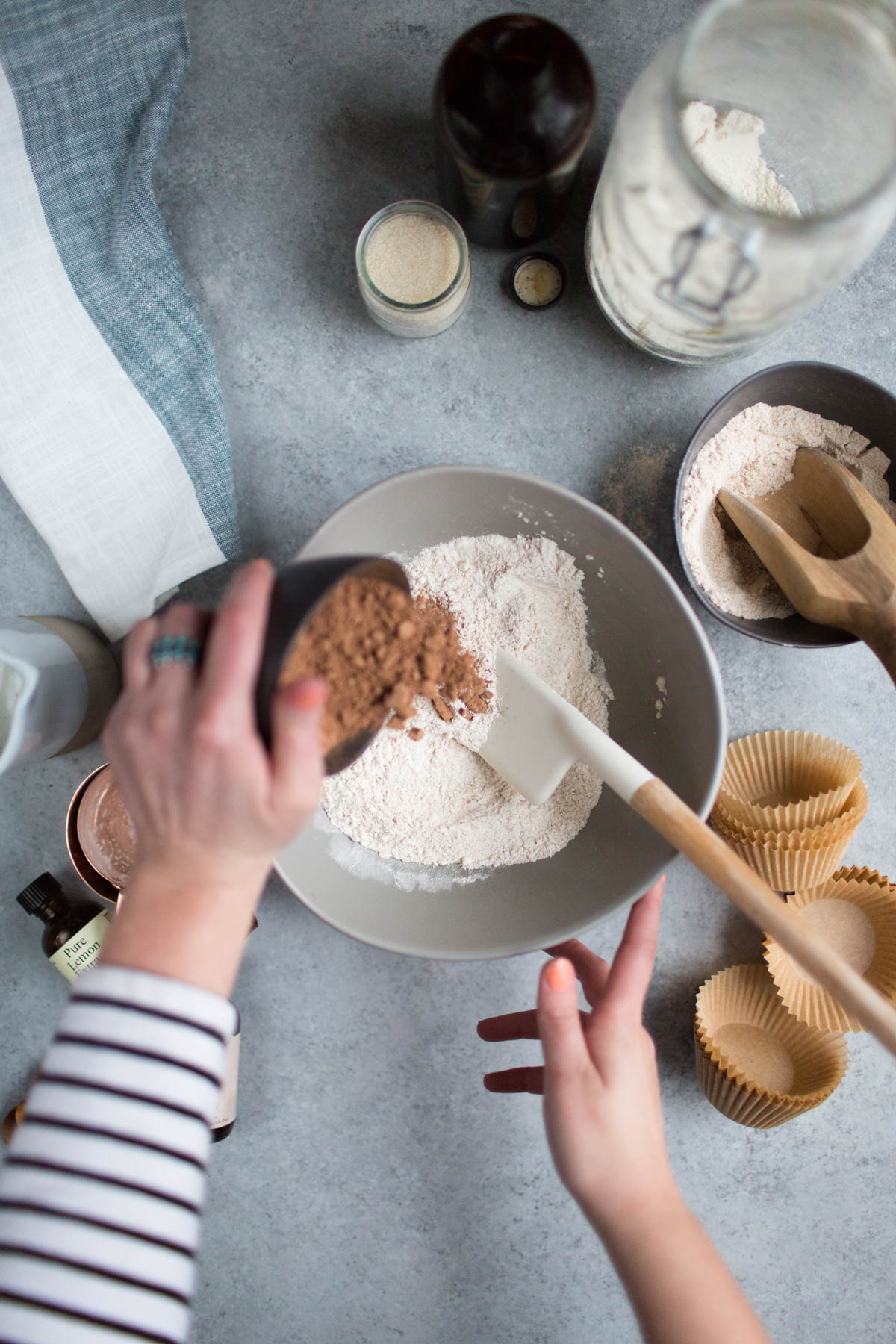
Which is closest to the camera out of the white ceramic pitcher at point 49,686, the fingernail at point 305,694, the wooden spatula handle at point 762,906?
the fingernail at point 305,694

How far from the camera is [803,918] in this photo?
1058 millimetres

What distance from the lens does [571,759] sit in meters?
0.92

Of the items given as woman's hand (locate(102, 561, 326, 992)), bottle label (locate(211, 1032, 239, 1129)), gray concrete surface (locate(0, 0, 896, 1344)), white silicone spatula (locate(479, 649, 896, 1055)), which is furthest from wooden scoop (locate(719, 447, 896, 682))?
bottle label (locate(211, 1032, 239, 1129))

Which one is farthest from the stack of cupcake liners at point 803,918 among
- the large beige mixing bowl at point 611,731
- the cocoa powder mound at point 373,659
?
the cocoa powder mound at point 373,659

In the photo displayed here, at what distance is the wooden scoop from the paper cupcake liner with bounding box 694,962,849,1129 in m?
0.43

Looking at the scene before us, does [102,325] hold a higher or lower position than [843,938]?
higher

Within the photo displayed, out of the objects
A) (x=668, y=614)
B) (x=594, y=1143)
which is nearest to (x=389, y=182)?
(x=668, y=614)

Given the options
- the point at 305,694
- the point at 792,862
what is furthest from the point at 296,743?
the point at 792,862

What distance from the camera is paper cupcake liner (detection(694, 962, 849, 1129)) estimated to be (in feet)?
3.28

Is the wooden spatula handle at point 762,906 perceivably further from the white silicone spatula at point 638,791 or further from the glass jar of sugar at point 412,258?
the glass jar of sugar at point 412,258

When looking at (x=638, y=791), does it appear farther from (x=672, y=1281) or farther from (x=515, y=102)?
(x=515, y=102)

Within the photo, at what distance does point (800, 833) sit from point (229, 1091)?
0.72m

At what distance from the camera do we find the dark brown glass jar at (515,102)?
790 millimetres

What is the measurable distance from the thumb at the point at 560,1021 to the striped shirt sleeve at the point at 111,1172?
27 cm
